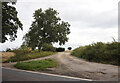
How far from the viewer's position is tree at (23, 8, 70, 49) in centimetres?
3467

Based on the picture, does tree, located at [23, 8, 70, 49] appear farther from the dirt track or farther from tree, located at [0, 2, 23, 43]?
the dirt track

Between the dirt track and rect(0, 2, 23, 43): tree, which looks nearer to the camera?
the dirt track

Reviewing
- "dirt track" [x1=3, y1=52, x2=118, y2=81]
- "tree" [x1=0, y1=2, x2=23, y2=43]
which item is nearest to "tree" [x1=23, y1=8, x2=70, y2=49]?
"tree" [x1=0, y1=2, x2=23, y2=43]

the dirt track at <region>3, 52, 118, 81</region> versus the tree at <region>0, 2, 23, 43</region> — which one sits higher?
the tree at <region>0, 2, 23, 43</region>

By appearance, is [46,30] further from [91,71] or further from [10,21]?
[91,71]

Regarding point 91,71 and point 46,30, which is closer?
point 91,71

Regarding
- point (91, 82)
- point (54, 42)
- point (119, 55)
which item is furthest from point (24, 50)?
point (54, 42)

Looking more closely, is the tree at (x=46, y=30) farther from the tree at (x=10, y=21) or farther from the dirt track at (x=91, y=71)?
the dirt track at (x=91, y=71)

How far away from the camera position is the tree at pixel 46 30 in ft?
114

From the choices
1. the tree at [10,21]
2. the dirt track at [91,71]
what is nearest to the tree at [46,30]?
the tree at [10,21]

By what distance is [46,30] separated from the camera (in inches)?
1393

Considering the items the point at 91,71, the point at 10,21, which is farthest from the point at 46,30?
the point at 91,71

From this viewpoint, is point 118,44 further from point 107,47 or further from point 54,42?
point 54,42

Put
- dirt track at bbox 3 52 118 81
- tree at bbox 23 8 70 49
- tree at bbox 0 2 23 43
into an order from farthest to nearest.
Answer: tree at bbox 23 8 70 49
tree at bbox 0 2 23 43
dirt track at bbox 3 52 118 81
